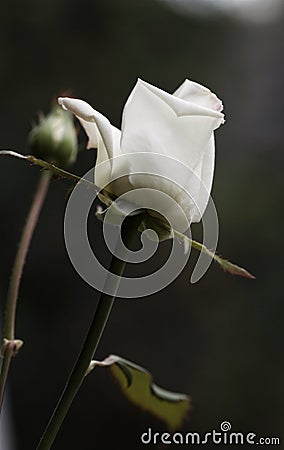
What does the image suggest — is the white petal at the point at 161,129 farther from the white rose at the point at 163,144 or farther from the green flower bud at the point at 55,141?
the green flower bud at the point at 55,141

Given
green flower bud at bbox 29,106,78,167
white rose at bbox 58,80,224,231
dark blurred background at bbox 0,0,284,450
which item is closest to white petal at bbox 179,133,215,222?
white rose at bbox 58,80,224,231

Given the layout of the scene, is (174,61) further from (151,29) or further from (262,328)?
(262,328)

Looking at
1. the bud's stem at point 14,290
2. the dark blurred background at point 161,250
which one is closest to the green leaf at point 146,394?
the bud's stem at point 14,290

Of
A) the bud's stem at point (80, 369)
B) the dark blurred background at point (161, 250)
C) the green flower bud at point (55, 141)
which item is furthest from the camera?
the dark blurred background at point (161, 250)

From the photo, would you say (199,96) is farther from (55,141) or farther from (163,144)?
(55,141)

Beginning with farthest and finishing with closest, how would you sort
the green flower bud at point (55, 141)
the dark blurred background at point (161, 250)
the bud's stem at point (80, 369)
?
the dark blurred background at point (161, 250) → the green flower bud at point (55, 141) → the bud's stem at point (80, 369)
